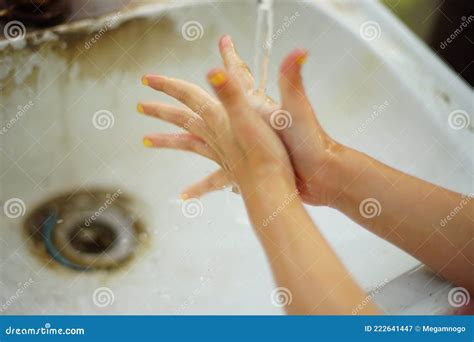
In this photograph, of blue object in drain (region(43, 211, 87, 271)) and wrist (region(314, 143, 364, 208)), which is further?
blue object in drain (region(43, 211, 87, 271))

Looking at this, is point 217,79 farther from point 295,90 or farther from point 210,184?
point 210,184

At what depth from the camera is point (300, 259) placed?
0.70 metres

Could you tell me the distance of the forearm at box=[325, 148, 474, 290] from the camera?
2.62 ft

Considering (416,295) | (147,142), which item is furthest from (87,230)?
(416,295)

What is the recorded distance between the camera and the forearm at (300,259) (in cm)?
69

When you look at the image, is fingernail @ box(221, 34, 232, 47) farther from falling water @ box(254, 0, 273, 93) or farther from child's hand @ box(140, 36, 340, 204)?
falling water @ box(254, 0, 273, 93)

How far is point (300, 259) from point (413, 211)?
197mm

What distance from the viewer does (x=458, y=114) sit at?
0.91 m

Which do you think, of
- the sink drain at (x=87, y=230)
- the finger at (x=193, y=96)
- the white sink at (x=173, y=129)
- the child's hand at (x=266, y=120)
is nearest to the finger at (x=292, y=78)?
the child's hand at (x=266, y=120)

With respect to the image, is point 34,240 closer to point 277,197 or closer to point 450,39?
point 277,197

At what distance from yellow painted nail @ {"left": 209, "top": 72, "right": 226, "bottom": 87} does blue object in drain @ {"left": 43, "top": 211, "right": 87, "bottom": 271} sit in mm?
401

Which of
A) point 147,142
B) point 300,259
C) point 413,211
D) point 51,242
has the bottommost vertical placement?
point 51,242

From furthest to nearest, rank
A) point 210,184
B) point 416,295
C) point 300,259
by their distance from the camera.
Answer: point 210,184
point 416,295
point 300,259

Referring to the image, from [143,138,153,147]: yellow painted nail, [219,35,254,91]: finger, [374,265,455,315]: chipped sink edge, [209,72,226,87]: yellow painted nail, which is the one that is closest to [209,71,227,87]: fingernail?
[209,72,226,87]: yellow painted nail
